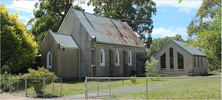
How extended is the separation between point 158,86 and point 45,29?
111 feet

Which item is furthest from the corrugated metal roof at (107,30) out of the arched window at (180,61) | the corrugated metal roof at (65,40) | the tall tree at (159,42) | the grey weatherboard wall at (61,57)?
the tall tree at (159,42)

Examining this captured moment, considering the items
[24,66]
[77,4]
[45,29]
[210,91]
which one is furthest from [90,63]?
[77,4]

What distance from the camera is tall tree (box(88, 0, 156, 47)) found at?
50094mm

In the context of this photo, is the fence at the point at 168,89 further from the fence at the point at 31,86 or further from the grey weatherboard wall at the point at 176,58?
the grey weatherboard wall at the point at 176,58

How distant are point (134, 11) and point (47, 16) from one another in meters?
20.1

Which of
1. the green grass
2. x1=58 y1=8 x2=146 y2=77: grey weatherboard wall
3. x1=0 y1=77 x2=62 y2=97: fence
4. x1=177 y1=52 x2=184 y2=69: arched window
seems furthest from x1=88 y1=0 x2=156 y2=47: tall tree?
the green grass

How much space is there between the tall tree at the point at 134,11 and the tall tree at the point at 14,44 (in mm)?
24566

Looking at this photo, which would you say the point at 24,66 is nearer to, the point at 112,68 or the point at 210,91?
the point at 112,68

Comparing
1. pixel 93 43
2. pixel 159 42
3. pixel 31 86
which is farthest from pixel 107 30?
pixel 159 42

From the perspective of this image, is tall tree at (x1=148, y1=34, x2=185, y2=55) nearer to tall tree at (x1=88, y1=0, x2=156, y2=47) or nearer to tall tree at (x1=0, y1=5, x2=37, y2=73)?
tall tree at (x1=88, y1=0, x2=156, y2=47)

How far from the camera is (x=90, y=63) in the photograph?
2909cm

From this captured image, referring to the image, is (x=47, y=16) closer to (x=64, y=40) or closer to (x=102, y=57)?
(x=64, y=40)

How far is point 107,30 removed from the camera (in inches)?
1358

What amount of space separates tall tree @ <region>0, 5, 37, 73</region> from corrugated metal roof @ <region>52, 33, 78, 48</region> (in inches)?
191
